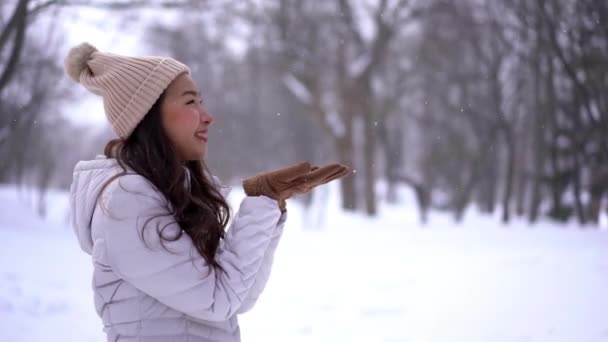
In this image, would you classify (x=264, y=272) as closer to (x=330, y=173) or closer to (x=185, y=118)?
(x=330, y=173)

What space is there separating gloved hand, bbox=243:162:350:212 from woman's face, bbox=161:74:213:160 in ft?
0.67

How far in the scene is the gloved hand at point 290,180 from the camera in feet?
5.36

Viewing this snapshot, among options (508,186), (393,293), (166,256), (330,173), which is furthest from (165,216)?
(508,186)

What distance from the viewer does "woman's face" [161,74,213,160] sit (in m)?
1.70

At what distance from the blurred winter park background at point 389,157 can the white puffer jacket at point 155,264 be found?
2.87 m

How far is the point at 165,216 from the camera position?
156 centimetres

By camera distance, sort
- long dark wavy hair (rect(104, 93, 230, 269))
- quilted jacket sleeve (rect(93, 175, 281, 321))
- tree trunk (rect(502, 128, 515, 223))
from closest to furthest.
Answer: quilted jacket sleeve (rect(93, 175, 281, 321)) < long dark wavy hair (rect(104, 93, 230, 269)) < tree trunk (rect(502, 128, 515, 223))

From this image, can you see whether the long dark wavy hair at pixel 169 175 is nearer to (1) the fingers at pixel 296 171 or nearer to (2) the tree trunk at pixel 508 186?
(1) the fingers at pixel 296 171

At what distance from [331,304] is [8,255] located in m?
4.63

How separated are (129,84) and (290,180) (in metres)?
0.53

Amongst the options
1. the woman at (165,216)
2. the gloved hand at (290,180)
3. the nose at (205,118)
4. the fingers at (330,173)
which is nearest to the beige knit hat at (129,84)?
the woman at (165,216)

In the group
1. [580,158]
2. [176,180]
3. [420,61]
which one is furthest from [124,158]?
[420,61]

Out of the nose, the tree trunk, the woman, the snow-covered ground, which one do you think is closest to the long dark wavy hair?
the woman

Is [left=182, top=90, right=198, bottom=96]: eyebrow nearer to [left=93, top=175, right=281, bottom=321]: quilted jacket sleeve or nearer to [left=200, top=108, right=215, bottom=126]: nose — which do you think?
[left=200, top=108, right=215, bottom=126]: nose
